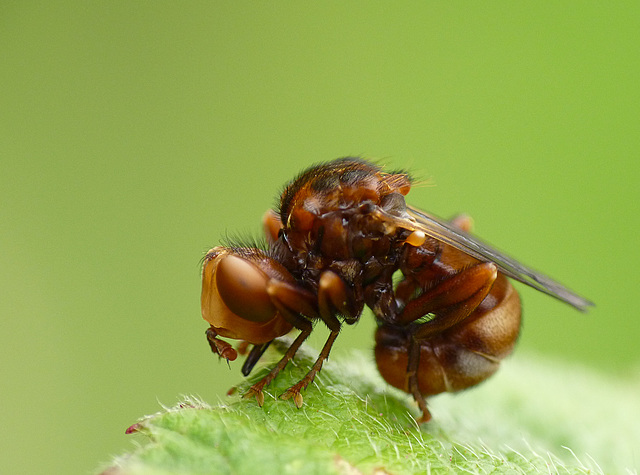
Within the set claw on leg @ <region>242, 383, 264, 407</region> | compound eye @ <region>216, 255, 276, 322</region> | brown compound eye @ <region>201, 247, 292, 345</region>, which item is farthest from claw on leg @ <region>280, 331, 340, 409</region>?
compound eye @ <region>216, 255, 276, 322</region>

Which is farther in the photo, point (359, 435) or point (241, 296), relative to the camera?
point (241, 296)

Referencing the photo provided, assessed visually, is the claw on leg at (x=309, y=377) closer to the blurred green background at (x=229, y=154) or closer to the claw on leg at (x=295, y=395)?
the claw on leg at (x=295, y=395)

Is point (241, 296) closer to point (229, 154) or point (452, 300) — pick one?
point (452, 300)

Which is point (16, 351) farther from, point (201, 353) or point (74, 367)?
point (201, 353)

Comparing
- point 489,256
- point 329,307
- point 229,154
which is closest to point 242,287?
point 329,307

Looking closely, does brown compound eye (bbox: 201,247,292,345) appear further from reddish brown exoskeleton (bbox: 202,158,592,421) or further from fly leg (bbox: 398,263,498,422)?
fly leg (bbox: 398,263,498,422)
